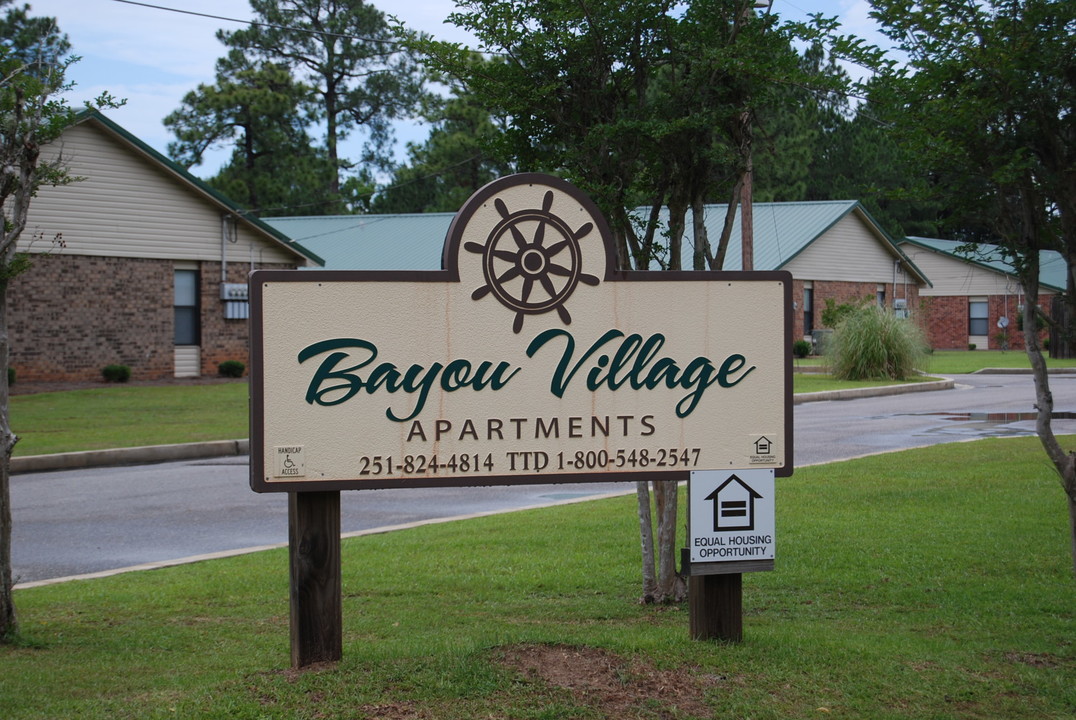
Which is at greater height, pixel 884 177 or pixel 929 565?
pixel 884 177

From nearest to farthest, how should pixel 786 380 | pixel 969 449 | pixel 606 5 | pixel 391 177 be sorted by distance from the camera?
pixel 786 380
pixel 606 5
pixel 969 449
pixel 391 177

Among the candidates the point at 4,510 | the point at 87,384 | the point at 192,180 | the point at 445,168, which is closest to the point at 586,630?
the point at 4,510

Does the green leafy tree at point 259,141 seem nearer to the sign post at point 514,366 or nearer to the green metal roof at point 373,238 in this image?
the green metal roof at point 373,238

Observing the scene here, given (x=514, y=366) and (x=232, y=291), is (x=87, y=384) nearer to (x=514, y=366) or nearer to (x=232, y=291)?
(x=232, y=291)

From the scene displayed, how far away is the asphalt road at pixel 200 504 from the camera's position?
930cm

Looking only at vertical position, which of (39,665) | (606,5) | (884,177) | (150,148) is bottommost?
(39,665)

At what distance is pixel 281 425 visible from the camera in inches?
197

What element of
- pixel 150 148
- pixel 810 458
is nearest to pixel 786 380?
pixel 810 458

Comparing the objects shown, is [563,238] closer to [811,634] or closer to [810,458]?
[811,634]

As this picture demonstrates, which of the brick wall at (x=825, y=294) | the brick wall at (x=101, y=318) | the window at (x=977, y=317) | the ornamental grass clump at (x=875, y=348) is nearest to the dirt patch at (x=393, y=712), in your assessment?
the brick wall at (x=101, y=318)

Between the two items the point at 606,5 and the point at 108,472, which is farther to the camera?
the point at 108,472

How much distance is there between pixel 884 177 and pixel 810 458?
143 ft

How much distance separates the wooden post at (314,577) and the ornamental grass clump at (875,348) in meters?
25.3

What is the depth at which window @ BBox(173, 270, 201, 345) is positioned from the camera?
27.7m
